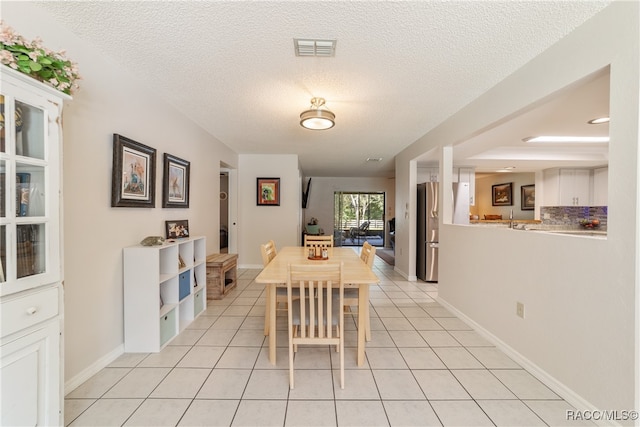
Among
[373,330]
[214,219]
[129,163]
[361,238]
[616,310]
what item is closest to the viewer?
[616,310]

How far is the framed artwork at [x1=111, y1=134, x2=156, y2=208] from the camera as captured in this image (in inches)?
81.7

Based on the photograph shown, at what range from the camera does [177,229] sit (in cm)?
294

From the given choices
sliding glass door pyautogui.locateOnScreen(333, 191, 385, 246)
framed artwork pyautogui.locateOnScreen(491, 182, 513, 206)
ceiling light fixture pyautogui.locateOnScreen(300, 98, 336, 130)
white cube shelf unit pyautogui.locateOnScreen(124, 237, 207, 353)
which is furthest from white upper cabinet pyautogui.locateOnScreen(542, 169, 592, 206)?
white cube shelf unit pyautogui.locateOnScreen(124, 237, 207, 353)

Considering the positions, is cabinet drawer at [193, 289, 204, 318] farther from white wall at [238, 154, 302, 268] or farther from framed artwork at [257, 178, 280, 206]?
framed artwork at [257, 178, 280, 206]

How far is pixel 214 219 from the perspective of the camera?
4.20m

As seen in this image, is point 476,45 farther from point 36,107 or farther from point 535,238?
point 36,107

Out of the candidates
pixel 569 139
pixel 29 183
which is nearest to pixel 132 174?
pixel 29 183

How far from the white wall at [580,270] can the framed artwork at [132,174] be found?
10.5ft

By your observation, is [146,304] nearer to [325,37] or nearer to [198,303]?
[198,303]

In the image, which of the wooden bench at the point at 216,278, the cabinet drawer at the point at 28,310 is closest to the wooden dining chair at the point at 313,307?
the cabinet drawer at the point at 28,310

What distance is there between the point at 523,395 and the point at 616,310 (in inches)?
31.5

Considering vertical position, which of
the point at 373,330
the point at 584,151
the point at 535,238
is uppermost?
the point at 584,151

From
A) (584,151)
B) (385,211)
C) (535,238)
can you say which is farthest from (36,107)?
(385,211)

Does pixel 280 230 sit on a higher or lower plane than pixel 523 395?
higher
